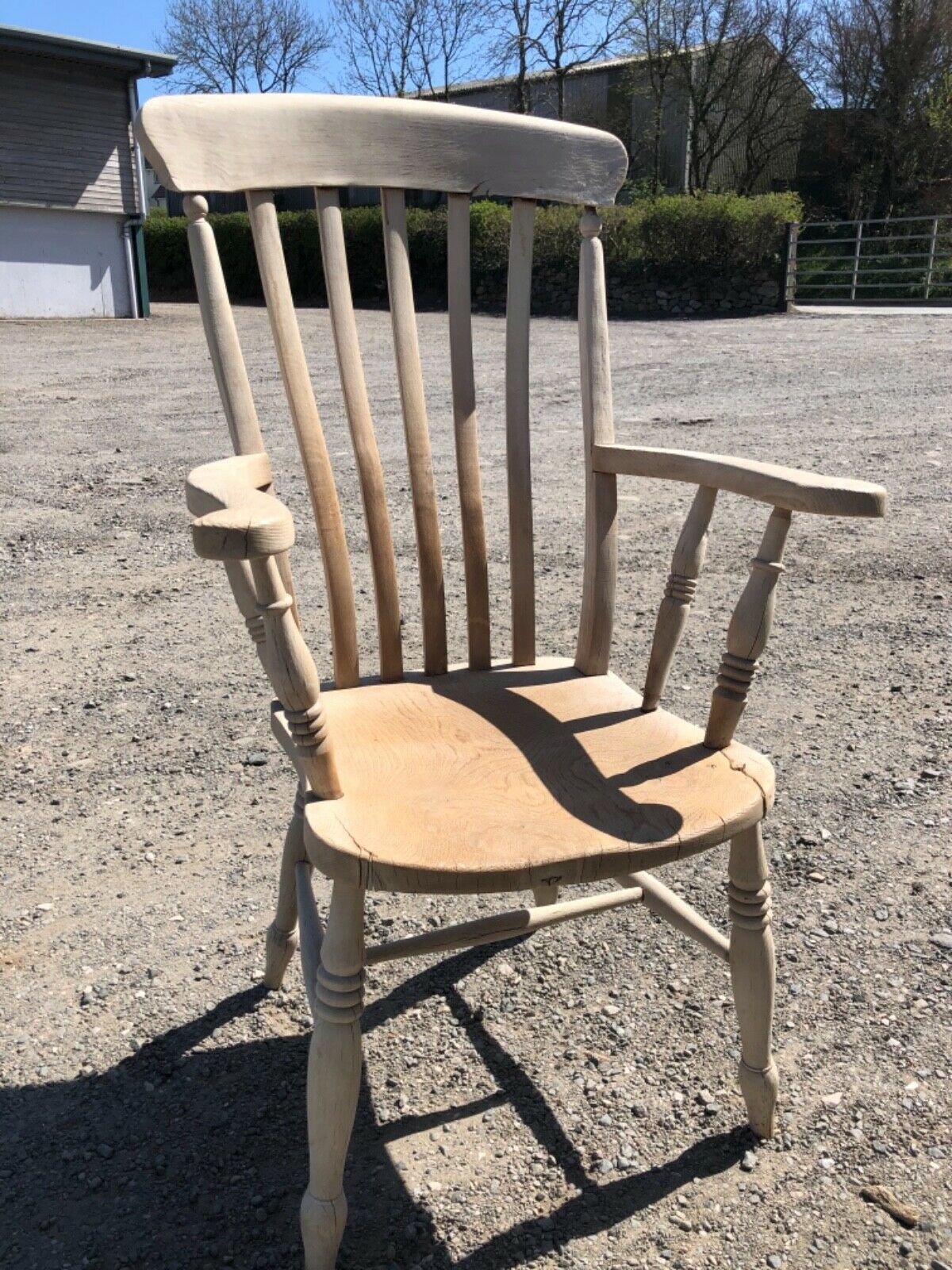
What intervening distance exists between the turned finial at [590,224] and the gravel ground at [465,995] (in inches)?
49.0

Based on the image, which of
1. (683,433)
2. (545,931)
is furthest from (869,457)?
(545,931)

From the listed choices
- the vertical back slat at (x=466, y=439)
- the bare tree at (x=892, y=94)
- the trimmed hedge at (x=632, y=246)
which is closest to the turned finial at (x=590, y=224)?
the vertical back slat at (x=466, y=439)

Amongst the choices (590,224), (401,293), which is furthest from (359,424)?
(590,224)

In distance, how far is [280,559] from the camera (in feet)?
5.14

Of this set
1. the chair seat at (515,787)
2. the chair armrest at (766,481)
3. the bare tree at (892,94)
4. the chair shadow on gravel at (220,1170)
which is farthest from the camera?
the bare tree at (892,94)

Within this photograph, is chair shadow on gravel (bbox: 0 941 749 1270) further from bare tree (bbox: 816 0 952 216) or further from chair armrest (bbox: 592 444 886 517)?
bare tree (bbox: 816 0 952 216)

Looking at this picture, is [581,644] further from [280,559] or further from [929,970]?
[929,970]

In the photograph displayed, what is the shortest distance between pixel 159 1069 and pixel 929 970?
1.31 meters

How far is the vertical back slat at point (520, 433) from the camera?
1.75m

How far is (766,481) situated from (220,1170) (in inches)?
47.3

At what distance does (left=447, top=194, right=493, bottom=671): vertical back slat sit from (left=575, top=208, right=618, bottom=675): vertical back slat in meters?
0.17

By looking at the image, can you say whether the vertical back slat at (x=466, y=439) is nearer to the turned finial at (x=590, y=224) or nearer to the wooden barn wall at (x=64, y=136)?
the turned finial at (x=590, y=224)

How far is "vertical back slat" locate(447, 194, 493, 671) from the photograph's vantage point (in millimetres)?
1736

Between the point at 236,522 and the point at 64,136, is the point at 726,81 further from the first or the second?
the point at 236,522
